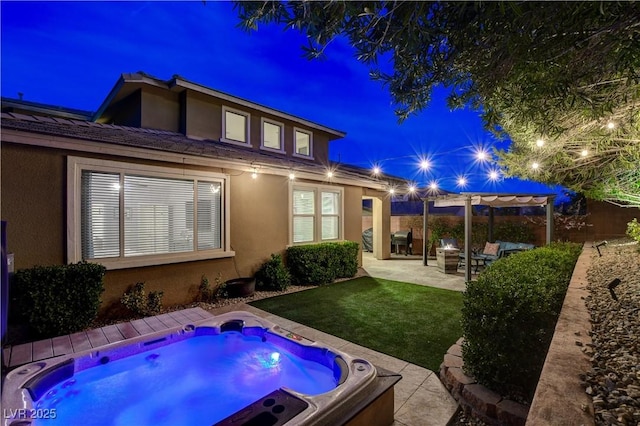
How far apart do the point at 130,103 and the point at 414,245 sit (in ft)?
43.1

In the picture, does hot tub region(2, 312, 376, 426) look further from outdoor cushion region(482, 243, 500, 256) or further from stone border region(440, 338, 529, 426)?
outdoor cushion region(482, 243, 500, 256)

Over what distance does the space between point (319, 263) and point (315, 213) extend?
5.46ft

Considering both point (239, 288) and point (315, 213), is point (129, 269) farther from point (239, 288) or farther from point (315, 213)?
point (315, 213)

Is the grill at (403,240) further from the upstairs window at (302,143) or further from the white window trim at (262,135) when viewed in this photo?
the white window trim at (262,135)

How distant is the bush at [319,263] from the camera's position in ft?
27.8

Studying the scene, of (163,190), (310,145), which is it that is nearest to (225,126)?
(310,145)

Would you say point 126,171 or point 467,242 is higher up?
point 126,171

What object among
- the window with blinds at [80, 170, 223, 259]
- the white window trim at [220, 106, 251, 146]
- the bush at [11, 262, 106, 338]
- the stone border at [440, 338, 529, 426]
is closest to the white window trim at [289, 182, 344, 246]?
the window with blinds at [80, 170, 223, 259]

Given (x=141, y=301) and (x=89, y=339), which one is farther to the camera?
(x=141, y=301)

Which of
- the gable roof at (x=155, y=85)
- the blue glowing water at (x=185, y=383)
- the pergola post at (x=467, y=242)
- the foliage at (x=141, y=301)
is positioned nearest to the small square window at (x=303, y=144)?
the gable roof at (x=155, y=85)

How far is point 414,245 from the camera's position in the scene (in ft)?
49.8

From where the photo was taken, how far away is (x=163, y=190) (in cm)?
634

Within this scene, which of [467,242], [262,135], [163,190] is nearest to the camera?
[163,190]

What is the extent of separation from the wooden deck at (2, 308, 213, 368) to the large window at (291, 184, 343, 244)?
408cm
